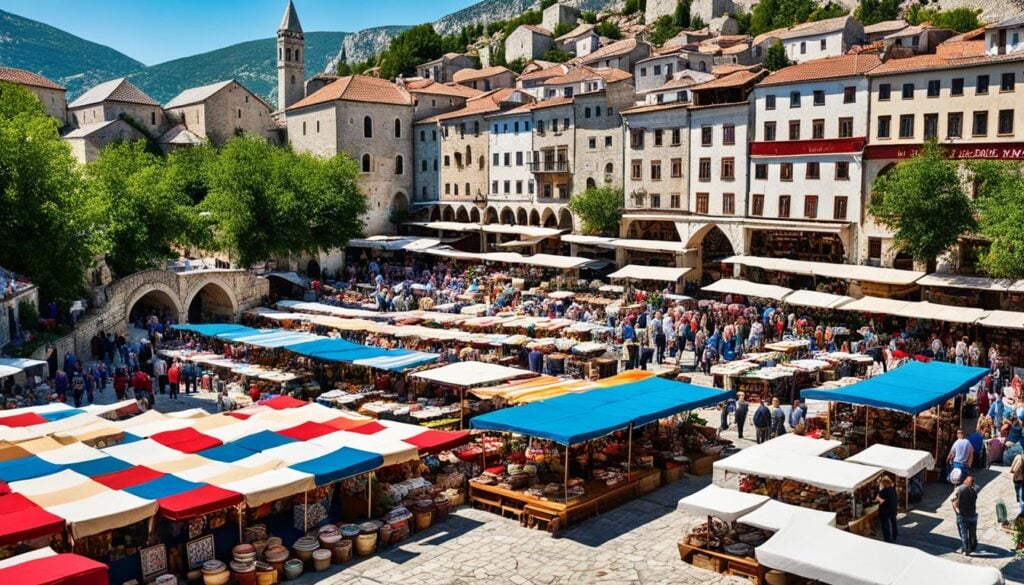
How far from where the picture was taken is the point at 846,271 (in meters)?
33.3

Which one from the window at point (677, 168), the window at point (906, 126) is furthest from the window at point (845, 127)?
the window at point (677, 168)

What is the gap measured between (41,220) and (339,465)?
72.0 ft

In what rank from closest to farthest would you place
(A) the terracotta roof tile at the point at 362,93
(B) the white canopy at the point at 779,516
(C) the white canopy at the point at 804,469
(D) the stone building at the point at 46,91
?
1. (B) the white canopy at the point at 779,516
2. (C) the white canopy at the point at 804,469
3. (A) the terracotta roof tile at the point at 362,93
4. (D) the stone building at the point at 46,91

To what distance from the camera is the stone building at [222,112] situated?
7144 cm

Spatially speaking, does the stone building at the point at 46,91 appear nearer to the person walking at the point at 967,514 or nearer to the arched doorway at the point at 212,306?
the arched doorway at the point at 212,306

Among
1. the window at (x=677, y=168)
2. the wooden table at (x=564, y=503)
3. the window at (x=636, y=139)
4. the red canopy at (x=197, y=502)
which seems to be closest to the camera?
the red canopy at (x=197, y=502)

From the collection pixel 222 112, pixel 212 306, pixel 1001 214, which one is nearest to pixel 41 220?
pixel 212 306

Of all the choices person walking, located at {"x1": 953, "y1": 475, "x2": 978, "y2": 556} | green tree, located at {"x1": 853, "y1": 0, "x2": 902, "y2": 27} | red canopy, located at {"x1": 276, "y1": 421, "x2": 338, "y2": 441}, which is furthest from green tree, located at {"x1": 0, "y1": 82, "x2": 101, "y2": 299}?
green tree, located at {"x1": 853, "y1": 0, "x2": 902, "y2": 27}

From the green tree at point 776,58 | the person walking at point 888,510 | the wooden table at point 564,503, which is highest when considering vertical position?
the green tree at point 776,58

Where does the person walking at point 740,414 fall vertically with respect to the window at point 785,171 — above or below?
below

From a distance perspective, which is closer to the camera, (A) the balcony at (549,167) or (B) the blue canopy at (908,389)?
(B) the blue canopy at (908,389)

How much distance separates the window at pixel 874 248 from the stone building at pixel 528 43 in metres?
63.4

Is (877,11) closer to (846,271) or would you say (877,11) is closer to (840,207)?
(840,207)

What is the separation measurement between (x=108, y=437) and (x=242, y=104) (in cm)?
6241
